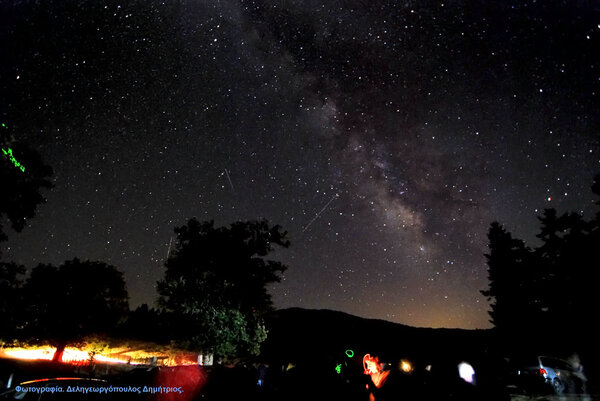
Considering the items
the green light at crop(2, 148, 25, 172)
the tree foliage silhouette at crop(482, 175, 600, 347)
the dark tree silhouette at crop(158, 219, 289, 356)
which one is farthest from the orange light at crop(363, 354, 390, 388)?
the tree foliage silhouette at crop(482, 175, 600, 347)

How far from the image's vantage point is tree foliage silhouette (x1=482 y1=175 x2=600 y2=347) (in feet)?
83.5

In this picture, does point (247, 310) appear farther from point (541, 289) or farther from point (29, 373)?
point (541, 289)

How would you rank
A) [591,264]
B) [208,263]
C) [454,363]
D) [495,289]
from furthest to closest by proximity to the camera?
[495,289], [208,263], [591,264], [454,363]

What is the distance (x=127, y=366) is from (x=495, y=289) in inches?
1341

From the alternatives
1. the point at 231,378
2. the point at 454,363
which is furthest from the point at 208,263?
the point at 454,363

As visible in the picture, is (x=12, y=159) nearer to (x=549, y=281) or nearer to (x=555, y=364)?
(x=555, y=364)

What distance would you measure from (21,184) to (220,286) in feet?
52.6

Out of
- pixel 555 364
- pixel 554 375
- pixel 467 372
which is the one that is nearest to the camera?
pixel 467 372

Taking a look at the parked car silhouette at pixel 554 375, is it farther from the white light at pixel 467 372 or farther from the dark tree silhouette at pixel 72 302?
the dark tree silhouette at pixel 72 302

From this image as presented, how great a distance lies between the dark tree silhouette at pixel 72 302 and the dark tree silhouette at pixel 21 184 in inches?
746

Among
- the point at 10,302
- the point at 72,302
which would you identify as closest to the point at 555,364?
the point at 10,302

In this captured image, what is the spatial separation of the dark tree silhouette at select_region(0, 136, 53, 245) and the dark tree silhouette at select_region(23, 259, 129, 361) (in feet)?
62.1

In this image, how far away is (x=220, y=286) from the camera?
A: 26984 mm

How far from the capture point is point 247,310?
93.0 ft
